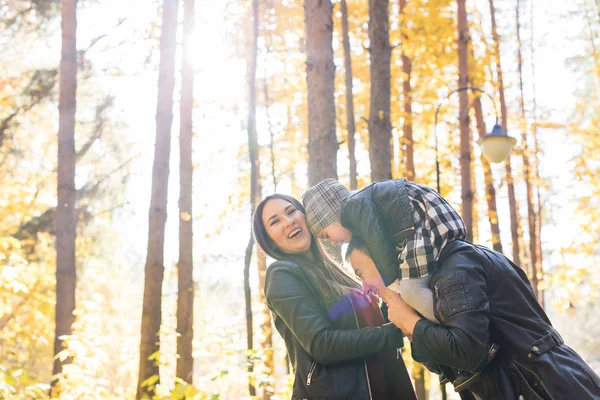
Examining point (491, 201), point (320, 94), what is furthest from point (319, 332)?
point (491, 201)

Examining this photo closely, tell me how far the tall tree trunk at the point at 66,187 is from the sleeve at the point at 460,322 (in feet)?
22.1

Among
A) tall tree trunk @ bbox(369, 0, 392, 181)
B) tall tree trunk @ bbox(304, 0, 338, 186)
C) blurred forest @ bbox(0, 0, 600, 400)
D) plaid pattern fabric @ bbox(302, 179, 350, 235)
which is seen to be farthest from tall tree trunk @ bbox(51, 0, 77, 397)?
plaid pattern fabric @ bbox(302, 179, 350, 235)

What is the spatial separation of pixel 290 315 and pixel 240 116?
10431 mm

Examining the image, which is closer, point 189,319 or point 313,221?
point 313,221

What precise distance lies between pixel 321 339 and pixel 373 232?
57 centimetres

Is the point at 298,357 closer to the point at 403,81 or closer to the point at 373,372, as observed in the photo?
the point at 373,372

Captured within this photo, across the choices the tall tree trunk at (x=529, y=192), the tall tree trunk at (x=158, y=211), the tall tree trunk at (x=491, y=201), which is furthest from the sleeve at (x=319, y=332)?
the tall tree trunk at (x=529, y=192)

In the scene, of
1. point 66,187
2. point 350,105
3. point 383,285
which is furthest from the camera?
point 66,187

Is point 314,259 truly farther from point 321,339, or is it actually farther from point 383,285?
point 383,285

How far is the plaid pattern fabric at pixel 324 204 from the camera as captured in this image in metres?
2.30

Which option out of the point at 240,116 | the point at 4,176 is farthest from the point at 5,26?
the point at 240,116

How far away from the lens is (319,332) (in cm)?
224

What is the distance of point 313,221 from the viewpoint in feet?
7.72

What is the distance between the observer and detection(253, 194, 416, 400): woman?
2.24 metres
